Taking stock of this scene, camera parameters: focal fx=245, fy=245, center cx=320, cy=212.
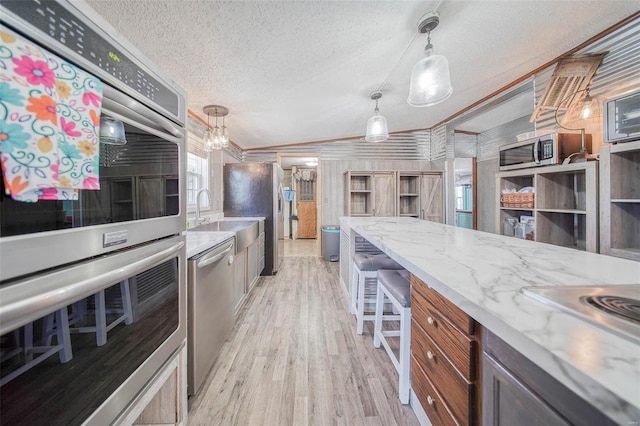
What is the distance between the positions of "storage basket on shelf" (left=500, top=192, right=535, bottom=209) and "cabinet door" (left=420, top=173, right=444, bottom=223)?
74.6 inches

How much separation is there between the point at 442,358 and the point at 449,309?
0.79 ft

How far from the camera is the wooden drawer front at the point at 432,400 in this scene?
3.27 feet

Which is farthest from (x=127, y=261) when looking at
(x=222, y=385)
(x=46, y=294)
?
(x=222, y=385)

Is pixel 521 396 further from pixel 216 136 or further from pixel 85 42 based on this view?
pixel 216 136

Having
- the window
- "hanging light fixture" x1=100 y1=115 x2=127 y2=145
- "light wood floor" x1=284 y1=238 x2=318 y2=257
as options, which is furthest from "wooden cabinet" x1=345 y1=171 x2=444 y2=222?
"hanging light fixture" x1=100 y1=115 x2=127 y2=145

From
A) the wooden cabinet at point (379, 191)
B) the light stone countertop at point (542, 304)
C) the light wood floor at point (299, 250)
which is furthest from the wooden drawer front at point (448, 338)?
the light wood floor at point (299, 250)

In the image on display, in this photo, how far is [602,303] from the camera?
2.14ft

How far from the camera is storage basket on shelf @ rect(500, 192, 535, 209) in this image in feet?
8.66

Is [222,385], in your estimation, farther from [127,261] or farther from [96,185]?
[96,185]

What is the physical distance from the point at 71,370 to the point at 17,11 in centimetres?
90

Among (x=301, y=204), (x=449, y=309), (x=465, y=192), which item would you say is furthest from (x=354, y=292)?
(x=301, y=204)

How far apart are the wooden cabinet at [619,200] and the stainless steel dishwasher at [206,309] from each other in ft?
9.74

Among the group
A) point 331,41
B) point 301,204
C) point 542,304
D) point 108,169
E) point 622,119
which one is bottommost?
point 542,304

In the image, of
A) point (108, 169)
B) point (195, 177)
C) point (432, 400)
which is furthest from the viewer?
point (195, 177)
